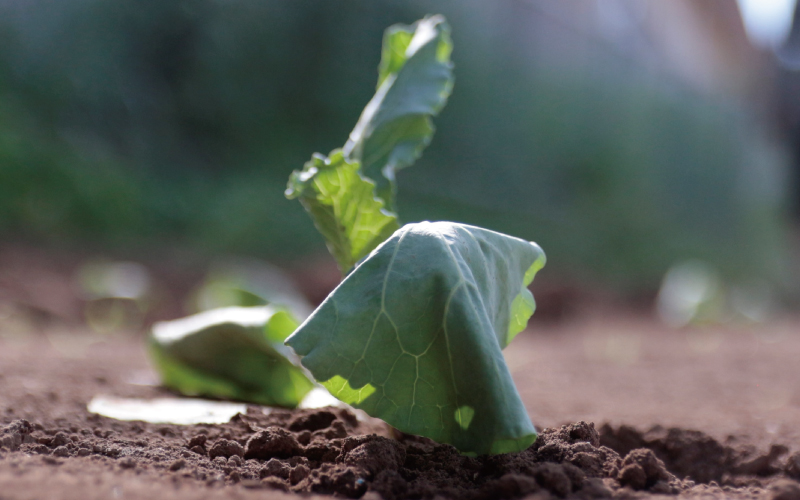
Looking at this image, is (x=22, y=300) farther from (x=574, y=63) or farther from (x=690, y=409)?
(x=574, y=63)

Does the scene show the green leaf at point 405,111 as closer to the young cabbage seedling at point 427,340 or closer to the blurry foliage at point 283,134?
the young cabbage seedling at point 427,340

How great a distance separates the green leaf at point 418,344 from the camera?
0.93 metres

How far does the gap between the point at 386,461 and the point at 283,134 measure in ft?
20.1

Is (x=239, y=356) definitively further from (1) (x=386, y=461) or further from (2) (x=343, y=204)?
(1) (x=386, y=461)

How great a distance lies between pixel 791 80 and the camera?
648 inches

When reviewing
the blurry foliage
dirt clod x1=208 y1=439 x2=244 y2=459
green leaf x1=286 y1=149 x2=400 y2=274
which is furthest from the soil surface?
the blurry foliage

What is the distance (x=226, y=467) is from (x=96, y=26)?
19.4ft

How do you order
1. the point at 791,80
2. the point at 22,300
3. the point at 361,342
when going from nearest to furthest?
the point at 361,342, the point at 22,300, the point at 791,80

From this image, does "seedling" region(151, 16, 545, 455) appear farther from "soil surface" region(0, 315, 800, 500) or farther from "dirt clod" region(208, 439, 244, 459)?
"dirt clod" region(208, 439, 244, 459)

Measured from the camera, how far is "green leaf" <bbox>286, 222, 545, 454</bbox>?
933 mm

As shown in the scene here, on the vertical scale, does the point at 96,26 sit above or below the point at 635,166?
below

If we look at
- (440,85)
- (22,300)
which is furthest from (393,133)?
(22,300)

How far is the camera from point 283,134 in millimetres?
6793

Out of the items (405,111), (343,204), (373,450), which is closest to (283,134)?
(405,111)
